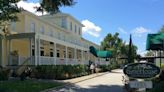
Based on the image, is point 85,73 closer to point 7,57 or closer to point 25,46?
point 25,46

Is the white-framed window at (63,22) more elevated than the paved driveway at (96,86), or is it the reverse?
the white-framed window at (63,22)

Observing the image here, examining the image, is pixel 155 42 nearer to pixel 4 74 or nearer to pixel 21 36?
pixel 4 74

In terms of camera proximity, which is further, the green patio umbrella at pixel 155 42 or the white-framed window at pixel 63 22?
the white-framed window at pixel 63 22

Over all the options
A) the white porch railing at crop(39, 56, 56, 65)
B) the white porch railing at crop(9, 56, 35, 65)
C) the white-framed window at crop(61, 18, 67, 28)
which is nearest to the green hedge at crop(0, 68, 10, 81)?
the white porch railing at crop(9, 56, 35, 65)

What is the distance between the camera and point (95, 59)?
64750 millimetres

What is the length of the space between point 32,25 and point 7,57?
7794 millimetres

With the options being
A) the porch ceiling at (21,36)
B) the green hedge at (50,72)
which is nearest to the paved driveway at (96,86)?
the green hedge at (50,72)

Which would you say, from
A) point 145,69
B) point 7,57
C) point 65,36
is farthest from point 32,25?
point 145,69

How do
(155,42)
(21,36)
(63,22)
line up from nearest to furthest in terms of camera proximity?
(155,42) → (21,36) → (63,22)


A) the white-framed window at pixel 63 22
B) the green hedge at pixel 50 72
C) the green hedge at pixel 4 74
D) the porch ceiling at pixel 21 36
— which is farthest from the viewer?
the white-framed window at pixel 63 22

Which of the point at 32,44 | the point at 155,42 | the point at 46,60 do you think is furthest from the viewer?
the point at 46,60

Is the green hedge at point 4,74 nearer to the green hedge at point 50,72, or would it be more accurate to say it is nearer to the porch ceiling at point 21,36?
the green hedge at point 50,72

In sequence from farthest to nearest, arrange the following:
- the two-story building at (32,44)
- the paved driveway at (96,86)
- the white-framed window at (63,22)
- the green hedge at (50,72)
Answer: the white-framed window at (63,22)
the two-story building at (32,44)
the green hedge at (50,72)
the paved driveway at (96,86)

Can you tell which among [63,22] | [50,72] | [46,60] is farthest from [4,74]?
[63,22]
